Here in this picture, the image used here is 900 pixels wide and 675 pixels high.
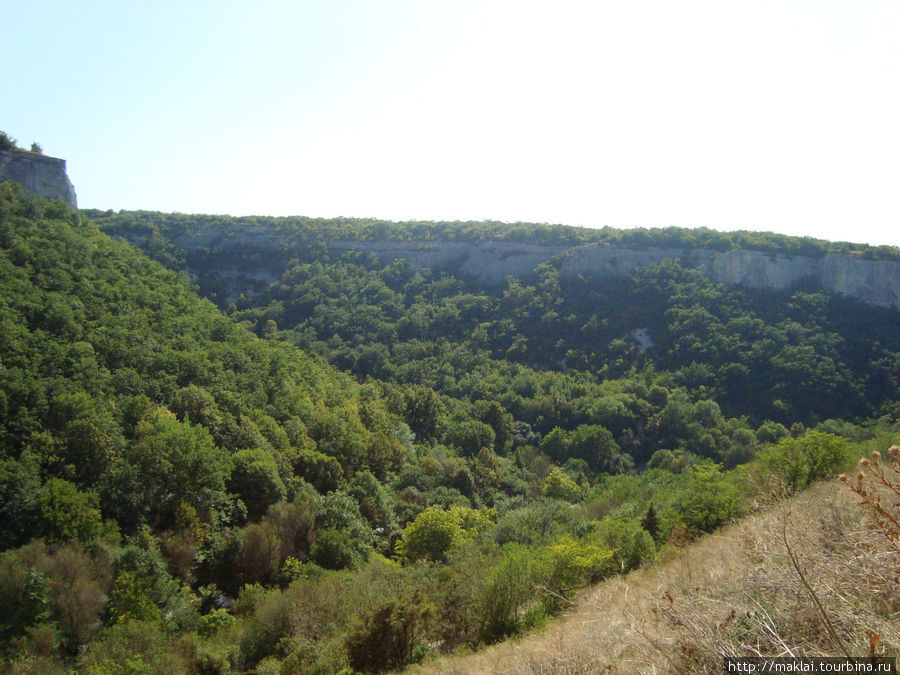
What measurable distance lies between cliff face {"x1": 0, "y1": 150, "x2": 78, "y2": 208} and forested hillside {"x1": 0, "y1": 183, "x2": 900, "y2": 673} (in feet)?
7.54

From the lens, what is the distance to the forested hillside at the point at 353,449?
42.2 feet

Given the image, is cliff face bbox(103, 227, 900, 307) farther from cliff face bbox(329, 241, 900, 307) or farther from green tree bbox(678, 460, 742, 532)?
green tree bbox(678, 460, 742, 532)

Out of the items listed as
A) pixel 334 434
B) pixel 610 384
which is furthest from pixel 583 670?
pixel 610 384

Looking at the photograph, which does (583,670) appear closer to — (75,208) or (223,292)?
(75,208)

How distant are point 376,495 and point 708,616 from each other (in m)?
21.0

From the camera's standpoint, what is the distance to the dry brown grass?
3.95 meters

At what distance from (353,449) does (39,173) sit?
81.5ft

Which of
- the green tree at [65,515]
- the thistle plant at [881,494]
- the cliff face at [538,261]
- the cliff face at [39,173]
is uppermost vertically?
the cliff face at [39,173]

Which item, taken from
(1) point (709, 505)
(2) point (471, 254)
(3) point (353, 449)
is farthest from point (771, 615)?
(2) point (471, 254)

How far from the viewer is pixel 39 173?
3117 centimetres

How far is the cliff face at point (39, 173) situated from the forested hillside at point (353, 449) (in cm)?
230

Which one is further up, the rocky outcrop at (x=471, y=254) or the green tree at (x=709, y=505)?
the rocky outcrop at (x=471, y=254)

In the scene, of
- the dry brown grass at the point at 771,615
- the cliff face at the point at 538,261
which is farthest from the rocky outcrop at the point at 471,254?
the dry brown grass at the point at 771,615

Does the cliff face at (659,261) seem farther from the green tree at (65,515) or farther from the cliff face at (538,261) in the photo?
the green tree at (65,515)
